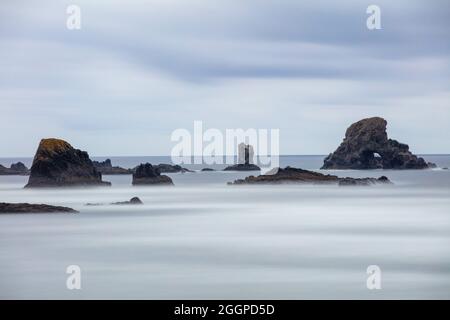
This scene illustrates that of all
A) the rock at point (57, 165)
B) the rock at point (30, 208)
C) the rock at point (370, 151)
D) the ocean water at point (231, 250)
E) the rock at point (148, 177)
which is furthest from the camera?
the rock at point (370, 151)

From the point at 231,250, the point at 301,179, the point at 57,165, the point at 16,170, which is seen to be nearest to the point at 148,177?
the point at 57,165

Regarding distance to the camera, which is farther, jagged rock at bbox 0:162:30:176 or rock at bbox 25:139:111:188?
jagged rock at bbox 0:162:30:176

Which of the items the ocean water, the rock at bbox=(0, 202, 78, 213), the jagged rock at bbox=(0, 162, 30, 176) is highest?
the jagged rock at bbox=(0, 162, 30, 176)

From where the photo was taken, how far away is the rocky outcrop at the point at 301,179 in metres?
55.1

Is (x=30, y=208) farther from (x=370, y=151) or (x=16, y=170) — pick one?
(x=370, y=151)

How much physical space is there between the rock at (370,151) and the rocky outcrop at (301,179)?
23.5m

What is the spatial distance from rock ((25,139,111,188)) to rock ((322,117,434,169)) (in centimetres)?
4007

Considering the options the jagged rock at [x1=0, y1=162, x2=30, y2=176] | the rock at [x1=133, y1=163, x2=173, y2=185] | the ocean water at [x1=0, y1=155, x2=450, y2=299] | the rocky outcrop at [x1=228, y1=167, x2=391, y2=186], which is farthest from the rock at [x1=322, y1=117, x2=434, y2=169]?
the ocean water at [x1=0, y1=155, x2=450, y2=299]

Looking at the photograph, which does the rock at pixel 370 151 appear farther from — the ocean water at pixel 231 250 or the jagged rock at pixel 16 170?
the ocean water at pixel 231 250

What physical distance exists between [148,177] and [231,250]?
1234 inches

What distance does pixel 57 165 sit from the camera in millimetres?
44000

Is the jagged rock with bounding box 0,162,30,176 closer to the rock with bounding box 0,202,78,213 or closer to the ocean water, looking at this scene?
the ocean water

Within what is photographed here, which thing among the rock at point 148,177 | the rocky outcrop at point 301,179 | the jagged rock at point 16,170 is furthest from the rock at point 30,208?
the jagged rock at point 16,170

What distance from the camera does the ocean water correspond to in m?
17.1
